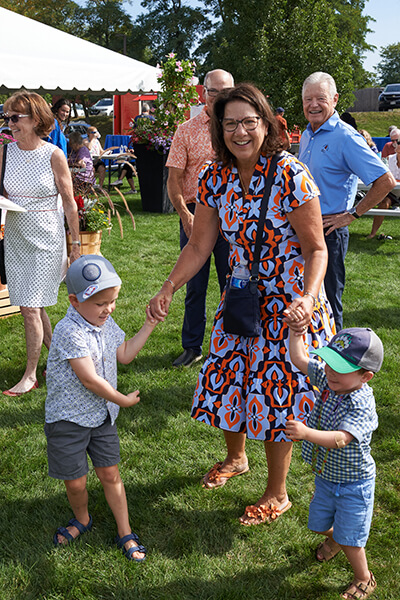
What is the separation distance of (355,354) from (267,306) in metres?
0.67

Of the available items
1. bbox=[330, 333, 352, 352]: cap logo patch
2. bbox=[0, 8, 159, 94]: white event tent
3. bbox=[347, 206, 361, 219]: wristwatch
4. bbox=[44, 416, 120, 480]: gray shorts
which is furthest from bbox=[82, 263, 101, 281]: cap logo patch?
bbox=[0, 8, 159, 94]: white event tent

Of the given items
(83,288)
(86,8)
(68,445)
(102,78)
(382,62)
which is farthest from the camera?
(382,62)

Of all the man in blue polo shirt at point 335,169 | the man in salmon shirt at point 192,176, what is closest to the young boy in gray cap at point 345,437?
the man in blue polo shirt at point 335,169

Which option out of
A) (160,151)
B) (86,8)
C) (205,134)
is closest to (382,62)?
(86,8)

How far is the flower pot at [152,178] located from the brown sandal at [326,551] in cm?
928

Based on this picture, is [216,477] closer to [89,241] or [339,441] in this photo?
[339,441]

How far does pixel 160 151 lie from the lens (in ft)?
37.1

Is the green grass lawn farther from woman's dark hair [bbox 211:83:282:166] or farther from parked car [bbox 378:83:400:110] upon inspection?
parked car [bbox 378:83:400:110]

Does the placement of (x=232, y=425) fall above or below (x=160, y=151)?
below

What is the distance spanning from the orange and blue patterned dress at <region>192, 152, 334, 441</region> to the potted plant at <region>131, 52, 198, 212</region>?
8.65m

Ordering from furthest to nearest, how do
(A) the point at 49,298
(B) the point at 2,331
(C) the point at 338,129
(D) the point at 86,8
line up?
(D) the point at 86,8 → (B) the point at 2,331 → (A) the point at 49,298 → (C) the point at 338,129

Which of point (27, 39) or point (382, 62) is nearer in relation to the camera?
point (27, 39)

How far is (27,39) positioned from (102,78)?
1385 mm

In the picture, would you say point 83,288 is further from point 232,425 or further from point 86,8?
point 86,8
